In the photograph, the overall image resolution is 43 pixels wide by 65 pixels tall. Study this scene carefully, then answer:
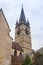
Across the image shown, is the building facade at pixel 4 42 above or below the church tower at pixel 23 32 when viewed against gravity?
below

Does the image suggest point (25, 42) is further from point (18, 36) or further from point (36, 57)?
point (36, 57)

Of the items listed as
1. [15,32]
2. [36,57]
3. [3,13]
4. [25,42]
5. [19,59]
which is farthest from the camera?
[15,32]

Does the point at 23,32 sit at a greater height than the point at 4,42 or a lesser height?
greater

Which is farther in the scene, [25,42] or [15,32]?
→ [15,32]

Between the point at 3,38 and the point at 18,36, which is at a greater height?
the point at 18,36

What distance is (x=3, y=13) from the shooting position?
2914 centimetres

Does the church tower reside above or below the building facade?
above

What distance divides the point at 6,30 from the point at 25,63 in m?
9.13

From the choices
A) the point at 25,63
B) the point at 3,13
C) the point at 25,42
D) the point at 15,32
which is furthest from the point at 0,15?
the point at 15,32

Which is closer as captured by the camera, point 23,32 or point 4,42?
point 4,42

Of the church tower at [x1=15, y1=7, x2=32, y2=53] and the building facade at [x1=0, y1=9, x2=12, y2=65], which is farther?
the church tower at [x1=15, y1=7, x2=32, y2=53]

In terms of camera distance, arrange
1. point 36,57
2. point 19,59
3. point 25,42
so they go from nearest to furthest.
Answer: point 36,57
point 19,59
point 25,42

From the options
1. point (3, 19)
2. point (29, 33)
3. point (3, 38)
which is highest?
point (29, 33)

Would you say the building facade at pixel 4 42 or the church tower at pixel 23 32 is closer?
the building facade at pixel 4 42
